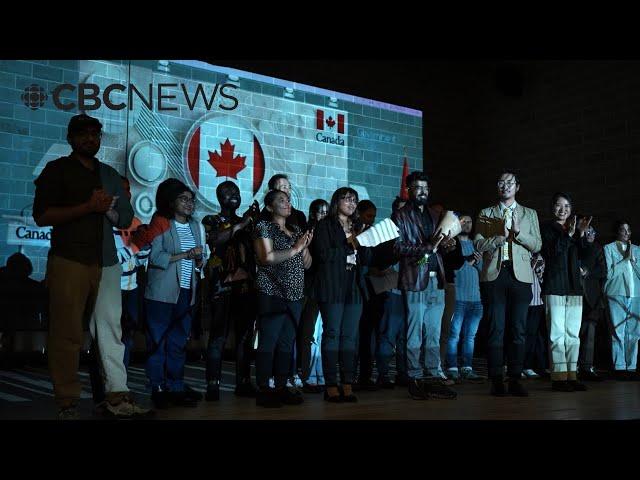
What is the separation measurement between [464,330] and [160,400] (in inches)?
118

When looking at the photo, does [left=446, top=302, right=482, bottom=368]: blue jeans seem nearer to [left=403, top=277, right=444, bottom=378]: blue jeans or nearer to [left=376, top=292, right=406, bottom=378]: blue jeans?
[left=376, top=292, right=406, bottom=378]: blue jeans

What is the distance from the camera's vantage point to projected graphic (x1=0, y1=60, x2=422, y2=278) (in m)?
6.57

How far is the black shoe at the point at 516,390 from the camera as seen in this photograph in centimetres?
433

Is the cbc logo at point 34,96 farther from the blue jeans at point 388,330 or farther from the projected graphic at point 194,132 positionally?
the blue jeans at point 388,330

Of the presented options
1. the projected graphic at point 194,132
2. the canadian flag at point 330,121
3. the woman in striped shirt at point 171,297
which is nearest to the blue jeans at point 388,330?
the woman in striped shirt at point 171,297

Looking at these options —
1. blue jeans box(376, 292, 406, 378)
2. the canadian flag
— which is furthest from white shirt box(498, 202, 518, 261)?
the canadian flag

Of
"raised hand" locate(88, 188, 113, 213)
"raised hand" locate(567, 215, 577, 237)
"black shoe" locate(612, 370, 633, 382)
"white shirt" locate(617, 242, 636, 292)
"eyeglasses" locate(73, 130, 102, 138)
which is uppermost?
"eyeglasses" locate(73, 130, 102, 138)

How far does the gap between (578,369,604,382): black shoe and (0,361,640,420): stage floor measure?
0.59 m

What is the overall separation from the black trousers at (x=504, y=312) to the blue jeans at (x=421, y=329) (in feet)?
1.12
